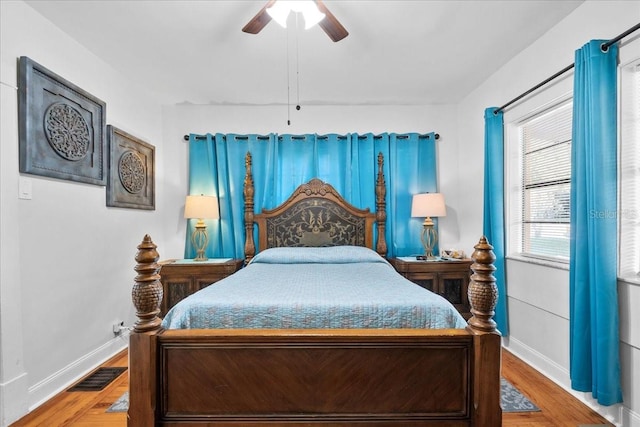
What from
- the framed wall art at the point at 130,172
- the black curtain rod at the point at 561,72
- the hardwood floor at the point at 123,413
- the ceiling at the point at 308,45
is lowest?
the hardwood floor at the point at 123,413

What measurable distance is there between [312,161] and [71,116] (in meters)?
2.25

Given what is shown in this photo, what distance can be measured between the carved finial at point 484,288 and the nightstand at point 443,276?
76.8 inches

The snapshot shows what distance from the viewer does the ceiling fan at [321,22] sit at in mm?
1776

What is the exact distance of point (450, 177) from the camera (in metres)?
3.93

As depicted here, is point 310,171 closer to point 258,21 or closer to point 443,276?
point 443,276

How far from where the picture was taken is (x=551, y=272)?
2.38 meters

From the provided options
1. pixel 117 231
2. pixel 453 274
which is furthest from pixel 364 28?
pixel 117 231

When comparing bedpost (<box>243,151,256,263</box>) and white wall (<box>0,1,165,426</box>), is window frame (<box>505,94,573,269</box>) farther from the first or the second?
white wall (<box>0,1,165,426</box>)

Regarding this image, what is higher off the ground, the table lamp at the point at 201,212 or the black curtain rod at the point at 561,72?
the black curtain rod at the point at 561,72

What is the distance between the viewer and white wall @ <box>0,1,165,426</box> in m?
1.92

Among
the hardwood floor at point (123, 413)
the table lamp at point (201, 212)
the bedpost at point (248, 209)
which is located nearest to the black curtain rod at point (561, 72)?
the hardwood floor at point (123, 413)

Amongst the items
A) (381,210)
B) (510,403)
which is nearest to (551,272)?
(510,403)

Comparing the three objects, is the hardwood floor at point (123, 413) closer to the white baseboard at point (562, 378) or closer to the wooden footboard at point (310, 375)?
the white baseboard at point (562, 378)

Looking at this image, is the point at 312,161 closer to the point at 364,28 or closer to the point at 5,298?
the point at 364,28
